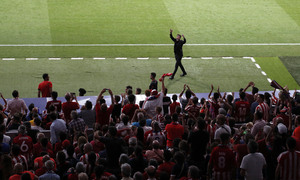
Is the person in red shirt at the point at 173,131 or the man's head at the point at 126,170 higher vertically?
the person in red shirt at the point at 173,131

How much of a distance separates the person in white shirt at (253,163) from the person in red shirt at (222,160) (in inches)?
8.6

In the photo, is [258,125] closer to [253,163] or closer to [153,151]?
[253,163]

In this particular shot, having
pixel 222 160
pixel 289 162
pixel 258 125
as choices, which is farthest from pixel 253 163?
pixel 258 125

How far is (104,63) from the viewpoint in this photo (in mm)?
20297

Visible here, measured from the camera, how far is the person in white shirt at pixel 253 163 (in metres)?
9.31

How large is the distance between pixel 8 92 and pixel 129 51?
583cm

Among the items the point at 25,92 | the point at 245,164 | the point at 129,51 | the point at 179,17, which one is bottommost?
the point at 245,164

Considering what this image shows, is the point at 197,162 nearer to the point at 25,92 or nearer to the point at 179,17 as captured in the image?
the point at 25,92

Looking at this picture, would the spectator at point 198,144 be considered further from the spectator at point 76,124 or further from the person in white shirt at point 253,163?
the spectator at point 76,124

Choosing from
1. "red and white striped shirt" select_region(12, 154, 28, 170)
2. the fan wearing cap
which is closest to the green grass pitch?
the fan wearing cap

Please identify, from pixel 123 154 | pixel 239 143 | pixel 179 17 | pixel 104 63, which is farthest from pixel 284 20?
pixel 123 154

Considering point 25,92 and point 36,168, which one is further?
point 25,92

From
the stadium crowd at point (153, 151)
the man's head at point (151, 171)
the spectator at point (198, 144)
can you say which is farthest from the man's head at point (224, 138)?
the man's head at point (151, 171)

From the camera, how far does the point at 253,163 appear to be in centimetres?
931
